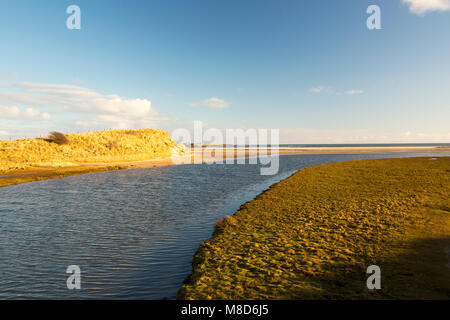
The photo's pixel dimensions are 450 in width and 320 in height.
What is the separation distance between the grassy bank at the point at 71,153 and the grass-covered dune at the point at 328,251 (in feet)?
134

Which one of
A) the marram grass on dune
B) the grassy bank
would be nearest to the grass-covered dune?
the grassy bank

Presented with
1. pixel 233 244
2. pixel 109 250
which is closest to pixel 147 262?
pixel 109 250

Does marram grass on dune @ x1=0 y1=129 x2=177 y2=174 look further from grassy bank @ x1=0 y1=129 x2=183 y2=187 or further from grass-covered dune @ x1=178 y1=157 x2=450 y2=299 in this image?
grass-covered dune @ x1=178 y1=157 x2=450 y2=299

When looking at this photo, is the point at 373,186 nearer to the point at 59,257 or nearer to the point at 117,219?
the point at 117,219

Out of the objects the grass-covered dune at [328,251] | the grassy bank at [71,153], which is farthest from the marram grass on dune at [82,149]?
the grass-covered dune at [328,251]

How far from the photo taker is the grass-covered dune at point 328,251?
8430mm

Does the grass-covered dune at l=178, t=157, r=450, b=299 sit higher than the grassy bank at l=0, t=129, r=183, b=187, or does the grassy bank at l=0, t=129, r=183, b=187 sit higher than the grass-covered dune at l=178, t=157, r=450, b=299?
the grassy bank at l=0, t=129, r=183, b=187

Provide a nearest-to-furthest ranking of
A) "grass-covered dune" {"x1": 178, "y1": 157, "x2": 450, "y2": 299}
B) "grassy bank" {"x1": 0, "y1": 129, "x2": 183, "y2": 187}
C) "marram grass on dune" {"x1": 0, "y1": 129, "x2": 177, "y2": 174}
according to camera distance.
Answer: "grass-covered dune" {"x1": 178, "y1": 157, "x2": 450, "y2": 299} → "grassy bank" {"x1": 0, "y1": 129, "x2": 183, "y2": 187} → "marram grass on dune" {"x1": 0, "y1": 129, "x2": 177, "y2": 174}

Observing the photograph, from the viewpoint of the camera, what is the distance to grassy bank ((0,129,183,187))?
5056cm

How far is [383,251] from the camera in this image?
11281 millimetres

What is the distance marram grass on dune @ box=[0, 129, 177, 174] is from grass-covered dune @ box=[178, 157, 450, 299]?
56884 mm

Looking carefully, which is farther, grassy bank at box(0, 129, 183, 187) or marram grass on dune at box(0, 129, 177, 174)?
marram grass on dune at box(0, 129, 177, 174)

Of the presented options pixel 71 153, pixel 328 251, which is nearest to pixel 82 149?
pixel 71 153
